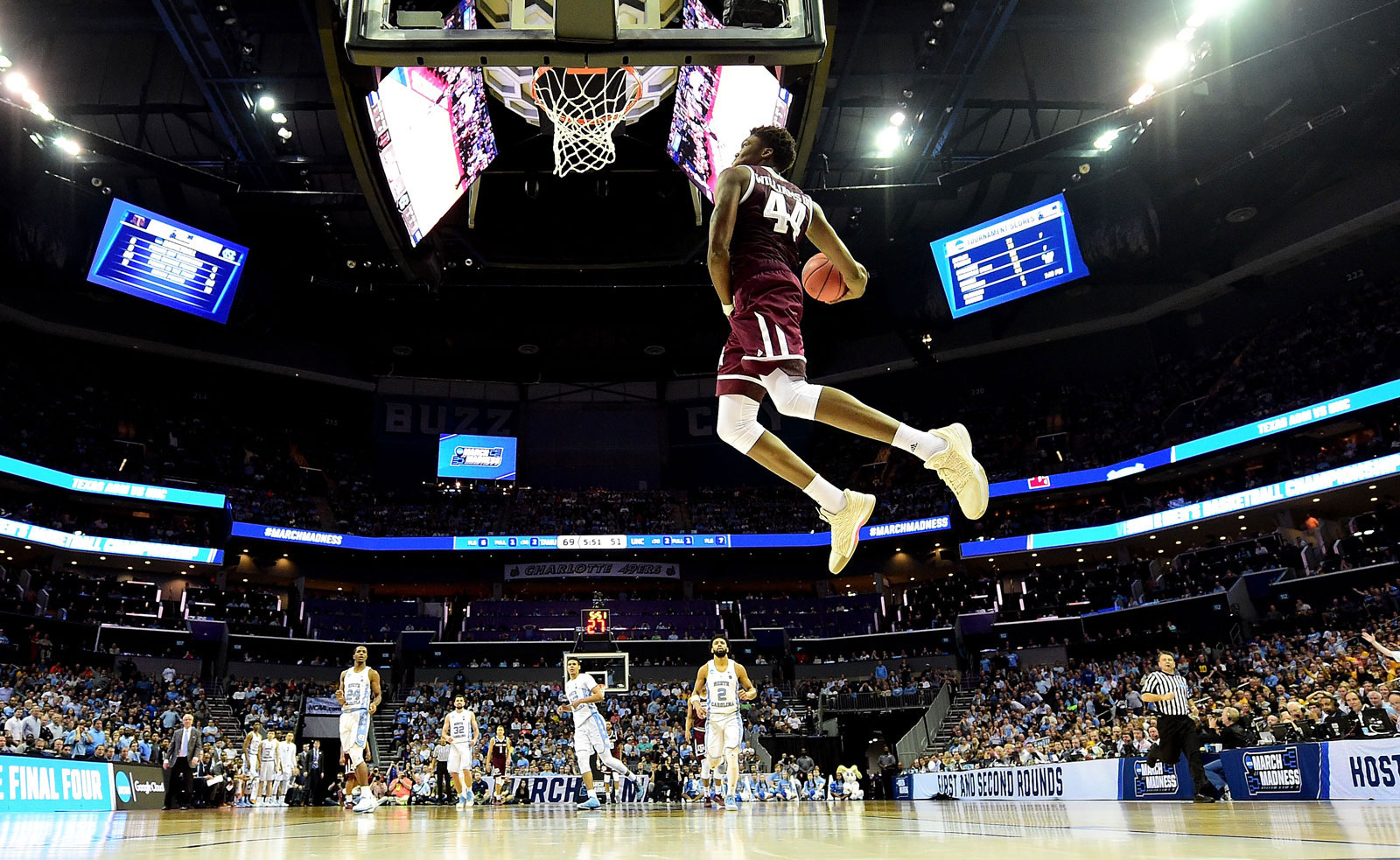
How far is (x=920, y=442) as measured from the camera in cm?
505

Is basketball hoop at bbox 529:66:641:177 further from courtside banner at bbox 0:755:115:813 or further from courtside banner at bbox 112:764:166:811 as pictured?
courtside banner at bbox 112:764:166:811

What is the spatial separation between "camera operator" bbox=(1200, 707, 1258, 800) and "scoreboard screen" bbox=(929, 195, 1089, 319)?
17364 mm

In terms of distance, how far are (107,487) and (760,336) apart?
34441mm

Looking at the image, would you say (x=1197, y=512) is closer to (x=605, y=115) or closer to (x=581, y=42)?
(x=605, y=115)

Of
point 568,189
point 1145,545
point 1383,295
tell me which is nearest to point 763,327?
point 568,189

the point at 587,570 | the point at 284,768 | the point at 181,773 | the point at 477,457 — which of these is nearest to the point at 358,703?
the point at 181,773

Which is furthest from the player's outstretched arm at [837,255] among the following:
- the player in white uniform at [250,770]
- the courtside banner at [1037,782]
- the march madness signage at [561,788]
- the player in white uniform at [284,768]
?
the player in white uniform at [284,768]

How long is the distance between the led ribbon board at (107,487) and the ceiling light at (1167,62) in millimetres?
33352

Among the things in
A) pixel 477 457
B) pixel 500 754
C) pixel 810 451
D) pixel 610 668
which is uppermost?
pixel 810 451

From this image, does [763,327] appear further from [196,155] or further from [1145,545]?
[1145,545]

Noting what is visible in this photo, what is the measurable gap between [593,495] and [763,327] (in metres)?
36.8

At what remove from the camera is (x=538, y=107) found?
16.2m

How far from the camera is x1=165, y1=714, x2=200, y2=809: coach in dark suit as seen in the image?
17375 millimetres

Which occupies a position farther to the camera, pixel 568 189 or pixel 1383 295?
pixel 1383 295
